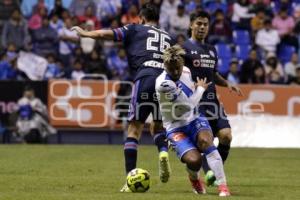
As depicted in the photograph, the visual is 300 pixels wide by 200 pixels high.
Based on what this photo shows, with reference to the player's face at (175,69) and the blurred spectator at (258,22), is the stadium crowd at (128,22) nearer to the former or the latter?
the blurred spectator at (258,22)

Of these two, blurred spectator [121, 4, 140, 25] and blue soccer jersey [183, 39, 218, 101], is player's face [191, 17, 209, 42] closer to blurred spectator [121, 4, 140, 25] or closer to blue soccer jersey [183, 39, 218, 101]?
blue soccer jersey [183, 39, 218, 101]

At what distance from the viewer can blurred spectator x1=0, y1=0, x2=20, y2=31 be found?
90.7 ft

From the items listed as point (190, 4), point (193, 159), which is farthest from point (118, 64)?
point (193, 159)

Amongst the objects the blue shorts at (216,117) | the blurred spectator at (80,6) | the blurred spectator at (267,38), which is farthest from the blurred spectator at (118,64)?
the blue shorts at (216,117)

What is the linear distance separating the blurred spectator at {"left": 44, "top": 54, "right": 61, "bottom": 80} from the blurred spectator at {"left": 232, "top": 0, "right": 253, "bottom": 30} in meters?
5.68

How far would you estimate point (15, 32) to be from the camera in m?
26.9

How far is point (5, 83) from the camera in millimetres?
A: 24266

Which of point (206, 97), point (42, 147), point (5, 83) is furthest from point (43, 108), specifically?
point (206, 97)

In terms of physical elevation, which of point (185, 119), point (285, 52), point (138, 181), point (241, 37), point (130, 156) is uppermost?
point (241, 37)

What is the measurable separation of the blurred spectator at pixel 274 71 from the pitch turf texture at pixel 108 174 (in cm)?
441

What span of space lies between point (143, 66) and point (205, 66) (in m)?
0.85

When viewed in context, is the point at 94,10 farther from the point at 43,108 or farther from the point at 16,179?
the point at 16,179

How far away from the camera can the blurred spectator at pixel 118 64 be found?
2570 centimetres

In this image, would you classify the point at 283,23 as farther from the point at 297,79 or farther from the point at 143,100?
the point at 143,100
